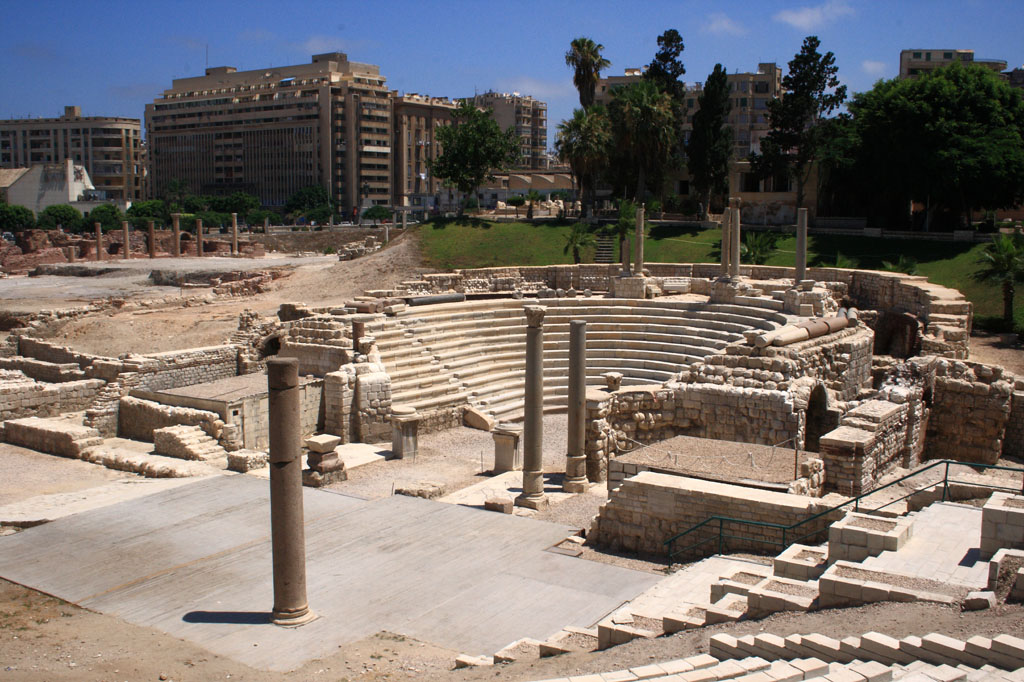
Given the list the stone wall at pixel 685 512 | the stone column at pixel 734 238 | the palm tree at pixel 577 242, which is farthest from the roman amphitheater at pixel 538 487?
the palm tree at pixel 577 242

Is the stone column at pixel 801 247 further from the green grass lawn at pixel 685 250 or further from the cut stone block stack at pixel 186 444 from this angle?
the cut stone block stack at pixel 186 444

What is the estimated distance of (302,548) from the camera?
12.4 metres

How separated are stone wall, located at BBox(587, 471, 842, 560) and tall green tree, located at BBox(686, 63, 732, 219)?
39997mm

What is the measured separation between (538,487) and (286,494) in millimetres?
7310

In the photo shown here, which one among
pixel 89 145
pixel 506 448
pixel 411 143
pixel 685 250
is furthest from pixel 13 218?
pixel 506 448

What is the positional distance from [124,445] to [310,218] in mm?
85367

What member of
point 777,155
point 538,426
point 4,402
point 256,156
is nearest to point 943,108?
point 777,155

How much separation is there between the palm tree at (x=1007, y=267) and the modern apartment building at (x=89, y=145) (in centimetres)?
12603

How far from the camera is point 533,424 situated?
19.0 metres

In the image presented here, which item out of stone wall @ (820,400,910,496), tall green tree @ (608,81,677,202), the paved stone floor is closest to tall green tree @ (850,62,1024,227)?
tall green tree @ (608,81,677,202)

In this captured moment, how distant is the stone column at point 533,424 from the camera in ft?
A: 61.3

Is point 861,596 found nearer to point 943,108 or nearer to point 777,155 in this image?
point 943,108

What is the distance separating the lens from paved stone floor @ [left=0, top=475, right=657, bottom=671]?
12469 mm

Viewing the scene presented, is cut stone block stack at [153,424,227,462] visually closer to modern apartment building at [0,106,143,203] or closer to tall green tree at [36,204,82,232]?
tall green tree at [36,204,82,232]
